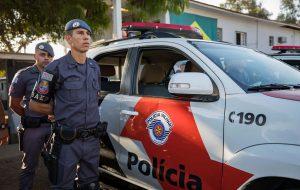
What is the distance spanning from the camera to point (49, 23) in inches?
342

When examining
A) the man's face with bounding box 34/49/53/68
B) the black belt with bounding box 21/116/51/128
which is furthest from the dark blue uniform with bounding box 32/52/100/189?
the man's face with bounding box 34/49/53/68

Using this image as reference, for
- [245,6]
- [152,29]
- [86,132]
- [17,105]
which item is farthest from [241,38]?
[245,6]

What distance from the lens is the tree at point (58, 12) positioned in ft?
26.7

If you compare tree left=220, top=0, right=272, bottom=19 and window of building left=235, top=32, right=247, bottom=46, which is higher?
tree left=220, top=0, right=272, bottom=19

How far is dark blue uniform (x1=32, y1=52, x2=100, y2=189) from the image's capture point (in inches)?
124

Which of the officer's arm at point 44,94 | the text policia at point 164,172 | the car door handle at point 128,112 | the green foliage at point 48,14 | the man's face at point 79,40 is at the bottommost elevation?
the text policia at point 164,172

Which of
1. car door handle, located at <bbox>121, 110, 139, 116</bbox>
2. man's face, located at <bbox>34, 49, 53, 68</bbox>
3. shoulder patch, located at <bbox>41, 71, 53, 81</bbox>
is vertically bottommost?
car door handle, located at <bbox>121, 110, 139, 116</bbox>

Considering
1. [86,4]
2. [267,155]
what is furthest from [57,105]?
[86,4]

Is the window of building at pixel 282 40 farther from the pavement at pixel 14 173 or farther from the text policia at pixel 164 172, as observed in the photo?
the text policia at pixel 164 172

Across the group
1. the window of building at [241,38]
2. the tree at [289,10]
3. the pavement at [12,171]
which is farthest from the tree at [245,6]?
the pavement at [12,171]

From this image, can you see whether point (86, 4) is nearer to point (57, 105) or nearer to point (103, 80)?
point (103, 80)

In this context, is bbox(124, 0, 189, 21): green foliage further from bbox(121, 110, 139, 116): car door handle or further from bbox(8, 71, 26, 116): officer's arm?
bbox(121, 110, 139, 116): car door handle

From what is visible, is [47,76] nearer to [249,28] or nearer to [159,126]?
[159,126]

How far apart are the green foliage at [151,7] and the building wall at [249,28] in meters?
7.42
